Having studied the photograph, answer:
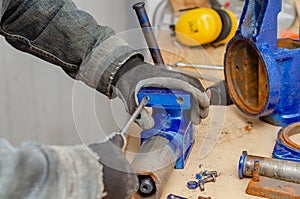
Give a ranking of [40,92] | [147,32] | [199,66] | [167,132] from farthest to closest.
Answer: [40,92] → [199,66] → [147,32] → [167,132]

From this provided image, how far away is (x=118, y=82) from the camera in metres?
0.85

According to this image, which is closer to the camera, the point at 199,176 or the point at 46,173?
the point at 46,173

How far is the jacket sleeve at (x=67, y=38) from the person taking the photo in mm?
847

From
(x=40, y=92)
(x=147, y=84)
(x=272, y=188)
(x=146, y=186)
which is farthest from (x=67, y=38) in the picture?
(x=40, y=92)

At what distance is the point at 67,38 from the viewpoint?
0.88 m

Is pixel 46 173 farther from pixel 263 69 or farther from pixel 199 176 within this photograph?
pixel 263 69

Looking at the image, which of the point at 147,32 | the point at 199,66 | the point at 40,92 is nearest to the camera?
the point at 147,32

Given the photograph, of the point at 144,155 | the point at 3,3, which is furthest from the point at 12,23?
the point at 144,155

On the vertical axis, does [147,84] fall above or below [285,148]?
above

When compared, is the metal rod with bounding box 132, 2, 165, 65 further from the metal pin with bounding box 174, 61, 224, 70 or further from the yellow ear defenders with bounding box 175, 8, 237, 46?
the yellow ear defenders with bounding box 175, 8, 237, 46

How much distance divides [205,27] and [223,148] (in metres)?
0.47

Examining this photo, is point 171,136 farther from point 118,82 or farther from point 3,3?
point 3,3

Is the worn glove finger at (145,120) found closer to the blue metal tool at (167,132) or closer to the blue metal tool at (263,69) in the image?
the blue metal tool at (167,132)

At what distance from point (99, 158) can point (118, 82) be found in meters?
0.30
